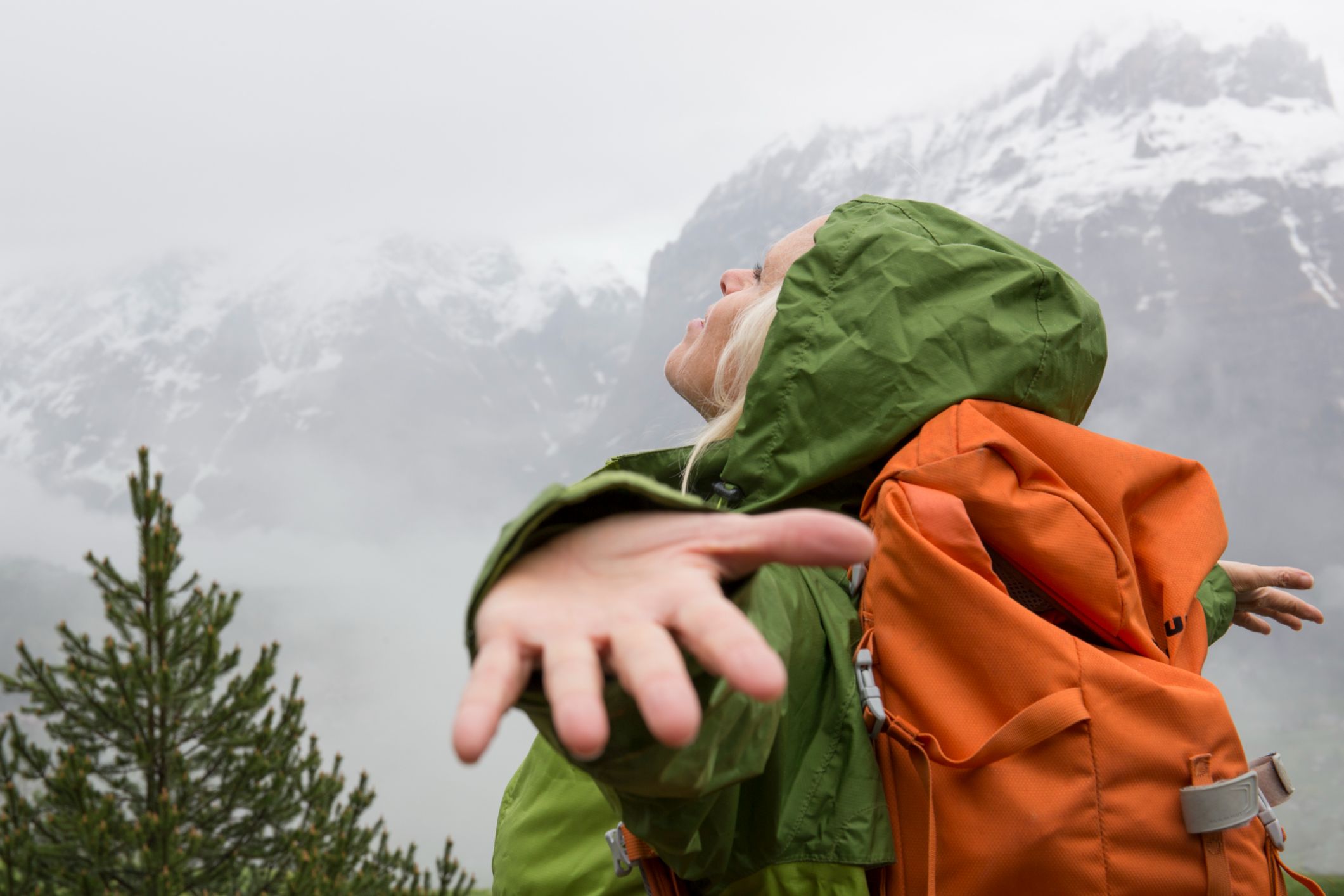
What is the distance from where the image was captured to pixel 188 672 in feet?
24.0

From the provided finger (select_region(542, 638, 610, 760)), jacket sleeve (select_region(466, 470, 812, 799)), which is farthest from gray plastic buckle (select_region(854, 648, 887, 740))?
finger (select_region(542, 638, 610, 760))

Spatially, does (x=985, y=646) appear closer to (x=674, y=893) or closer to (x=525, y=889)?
(x=674, y=893)

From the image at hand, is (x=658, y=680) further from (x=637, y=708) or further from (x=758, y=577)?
(x=758, y=577)

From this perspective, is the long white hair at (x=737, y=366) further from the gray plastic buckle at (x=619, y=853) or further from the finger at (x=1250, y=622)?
the finger at (x=1250, y=622)

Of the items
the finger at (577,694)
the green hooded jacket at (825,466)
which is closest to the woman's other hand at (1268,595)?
the green hooded jacket at (825,466)

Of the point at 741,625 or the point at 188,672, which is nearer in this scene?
the point at 741,625

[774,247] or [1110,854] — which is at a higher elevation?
[774,247]

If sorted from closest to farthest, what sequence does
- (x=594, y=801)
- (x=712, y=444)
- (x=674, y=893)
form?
1. (x=674, y=893)
2. (x=594, y=801)
3. (x=712, y=444)

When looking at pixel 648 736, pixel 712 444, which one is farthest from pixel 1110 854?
pixel 712 444

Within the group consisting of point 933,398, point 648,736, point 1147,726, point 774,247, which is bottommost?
point 1147,726

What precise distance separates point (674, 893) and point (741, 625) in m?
0.86

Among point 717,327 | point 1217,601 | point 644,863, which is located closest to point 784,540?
point 644,863

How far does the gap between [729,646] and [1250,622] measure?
2565 millimetres

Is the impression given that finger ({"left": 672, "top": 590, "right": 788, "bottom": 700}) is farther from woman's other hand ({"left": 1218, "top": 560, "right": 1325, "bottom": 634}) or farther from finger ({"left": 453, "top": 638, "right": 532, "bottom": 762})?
woman's other hand ({"left": 1218, "top": 560, "right": 1325, "bottom": 634})
